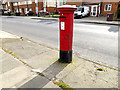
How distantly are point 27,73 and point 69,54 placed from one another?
137cm

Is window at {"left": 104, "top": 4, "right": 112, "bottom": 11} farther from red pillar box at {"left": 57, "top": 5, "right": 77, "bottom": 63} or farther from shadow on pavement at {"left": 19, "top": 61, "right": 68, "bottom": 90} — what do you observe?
shadow on pavement at {"left": 19, "top": 61, "right": 68, "bottom": 90}

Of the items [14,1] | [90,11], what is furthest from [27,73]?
[14,1]

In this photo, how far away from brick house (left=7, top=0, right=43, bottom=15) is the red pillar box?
94.7 feet

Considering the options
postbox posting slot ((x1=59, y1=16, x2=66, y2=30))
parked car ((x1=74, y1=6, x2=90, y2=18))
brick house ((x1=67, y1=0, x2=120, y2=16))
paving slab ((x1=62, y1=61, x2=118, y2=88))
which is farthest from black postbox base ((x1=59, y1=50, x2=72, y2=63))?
brick house ((x1=67, y1=0, x2=120, y2=16))

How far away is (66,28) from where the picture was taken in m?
2.95

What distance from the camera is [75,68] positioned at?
2947mm

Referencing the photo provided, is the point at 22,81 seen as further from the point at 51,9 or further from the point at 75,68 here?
the point at 51,9

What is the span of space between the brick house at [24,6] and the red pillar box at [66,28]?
28854mm

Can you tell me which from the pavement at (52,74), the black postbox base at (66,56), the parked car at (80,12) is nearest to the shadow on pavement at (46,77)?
the pavement at (52,74)

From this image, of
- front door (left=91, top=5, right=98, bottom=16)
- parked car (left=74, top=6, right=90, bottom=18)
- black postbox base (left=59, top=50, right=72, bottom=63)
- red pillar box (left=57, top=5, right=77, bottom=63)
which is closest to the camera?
red pillar box (left=57, top=5, right=77, bottom=63)

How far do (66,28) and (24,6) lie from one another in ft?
125

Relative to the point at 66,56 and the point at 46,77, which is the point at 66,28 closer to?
the point at 66,56

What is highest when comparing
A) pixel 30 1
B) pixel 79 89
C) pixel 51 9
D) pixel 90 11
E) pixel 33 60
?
pixel 30 1

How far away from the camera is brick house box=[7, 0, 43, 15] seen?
3244 cm
